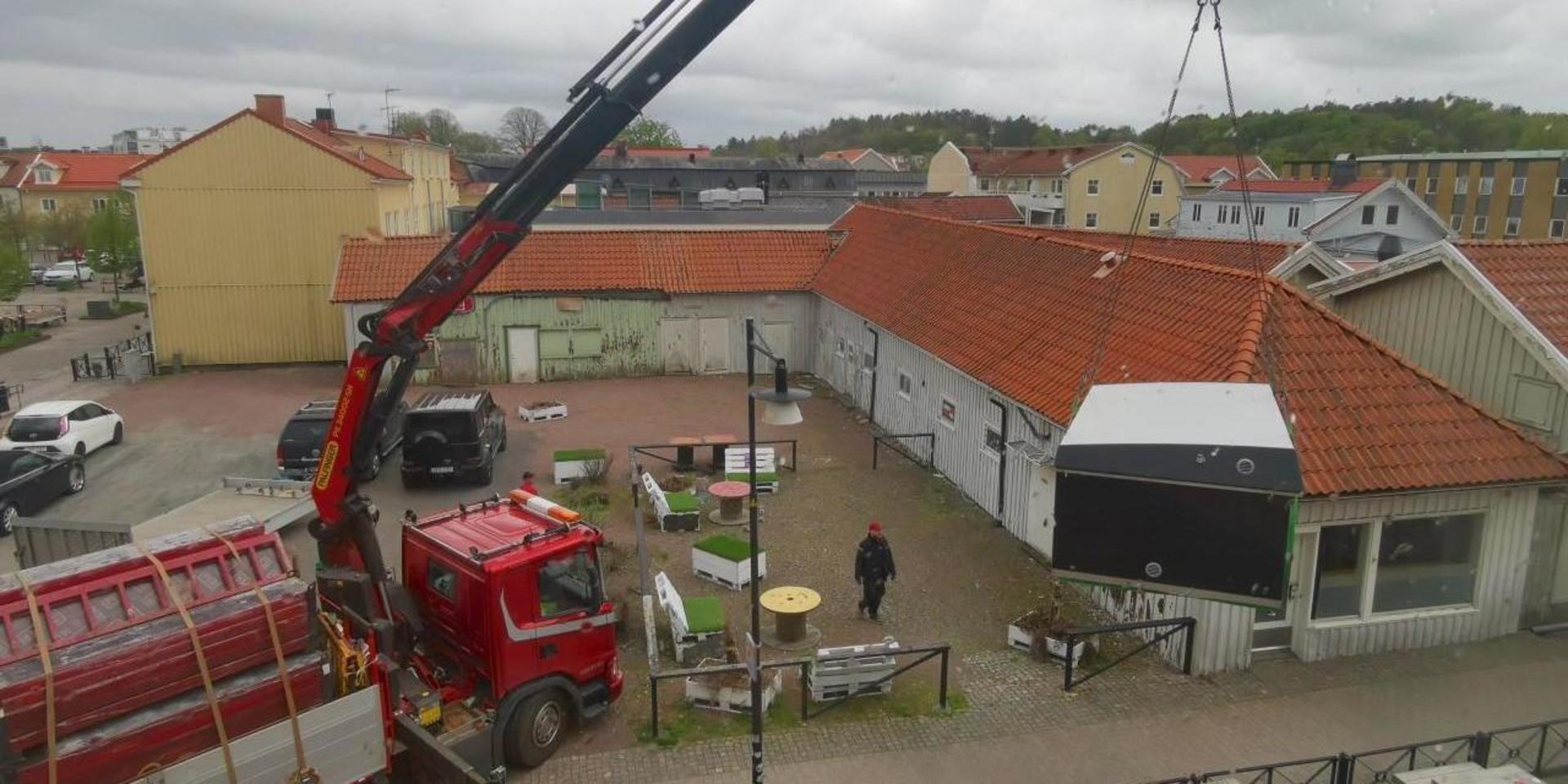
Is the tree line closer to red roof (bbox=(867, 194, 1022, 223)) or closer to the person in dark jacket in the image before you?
red roof (bbox=(867, 194, 1022, 223))

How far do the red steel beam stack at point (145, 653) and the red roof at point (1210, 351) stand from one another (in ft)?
36.0

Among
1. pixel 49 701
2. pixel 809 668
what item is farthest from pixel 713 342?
pixel 49 701

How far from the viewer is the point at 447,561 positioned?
408 inches

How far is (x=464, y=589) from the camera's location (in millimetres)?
10188

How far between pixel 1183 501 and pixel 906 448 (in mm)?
12849

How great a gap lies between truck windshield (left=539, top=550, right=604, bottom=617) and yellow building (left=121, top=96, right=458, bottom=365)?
80.8 feet

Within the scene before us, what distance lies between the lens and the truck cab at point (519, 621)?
32.9 feet

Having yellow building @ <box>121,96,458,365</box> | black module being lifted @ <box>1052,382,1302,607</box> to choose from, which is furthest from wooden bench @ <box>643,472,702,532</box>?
yellow building @ <box>121,96,458,365</box>

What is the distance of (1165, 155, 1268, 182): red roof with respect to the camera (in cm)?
7769

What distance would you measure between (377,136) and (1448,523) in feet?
164

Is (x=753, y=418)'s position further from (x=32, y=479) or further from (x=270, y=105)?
(x=270, y=105)

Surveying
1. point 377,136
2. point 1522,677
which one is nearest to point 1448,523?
point 1522,677

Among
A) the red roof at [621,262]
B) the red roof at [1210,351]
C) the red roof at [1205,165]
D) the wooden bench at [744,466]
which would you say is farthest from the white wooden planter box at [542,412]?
the red roof at [1205,165]

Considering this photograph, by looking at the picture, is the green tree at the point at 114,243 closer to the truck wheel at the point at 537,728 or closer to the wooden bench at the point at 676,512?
the wooden bench at the point at 676,512
